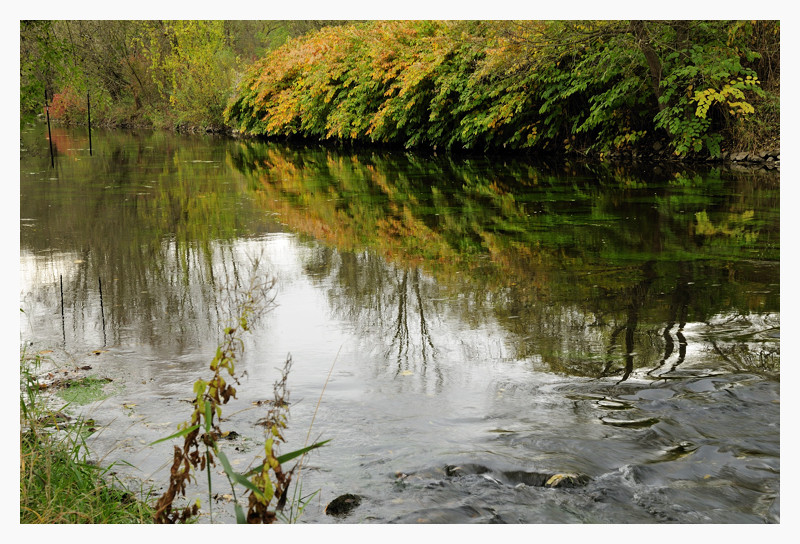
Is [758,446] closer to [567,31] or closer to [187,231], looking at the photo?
[187,231]

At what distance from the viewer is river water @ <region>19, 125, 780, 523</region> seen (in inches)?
142

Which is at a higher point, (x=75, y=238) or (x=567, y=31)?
(x=567, y=31)

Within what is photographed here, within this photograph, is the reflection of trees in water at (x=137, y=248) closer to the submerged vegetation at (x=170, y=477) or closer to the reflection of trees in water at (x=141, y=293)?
the reflection of trees in water at (x=141, y=293)

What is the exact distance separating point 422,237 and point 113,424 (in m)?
5.75

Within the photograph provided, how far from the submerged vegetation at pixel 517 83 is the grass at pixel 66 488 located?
3622 mm

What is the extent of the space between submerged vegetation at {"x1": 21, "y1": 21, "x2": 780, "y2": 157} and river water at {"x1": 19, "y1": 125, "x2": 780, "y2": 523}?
1.98 metres

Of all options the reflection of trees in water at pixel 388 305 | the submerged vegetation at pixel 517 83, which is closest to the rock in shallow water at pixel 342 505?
the reflection of trees in water at pixel 388 305

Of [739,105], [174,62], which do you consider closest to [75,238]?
[739,105]

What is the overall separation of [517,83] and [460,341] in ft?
44.8

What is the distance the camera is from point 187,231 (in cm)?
1050

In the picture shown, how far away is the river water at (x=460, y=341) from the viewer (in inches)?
142

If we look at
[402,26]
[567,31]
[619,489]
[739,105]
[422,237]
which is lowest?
[619,489]

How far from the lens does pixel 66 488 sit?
331cm

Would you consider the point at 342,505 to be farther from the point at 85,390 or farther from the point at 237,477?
the point at 85,390
